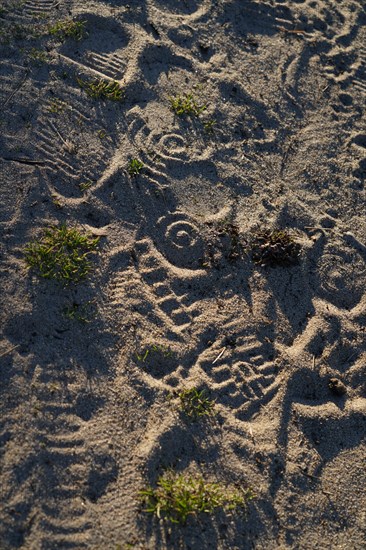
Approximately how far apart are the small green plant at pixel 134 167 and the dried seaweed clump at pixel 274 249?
994 mm

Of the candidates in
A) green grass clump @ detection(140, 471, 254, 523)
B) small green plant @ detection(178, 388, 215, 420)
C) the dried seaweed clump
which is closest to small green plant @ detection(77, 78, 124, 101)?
the dried seaweed clump

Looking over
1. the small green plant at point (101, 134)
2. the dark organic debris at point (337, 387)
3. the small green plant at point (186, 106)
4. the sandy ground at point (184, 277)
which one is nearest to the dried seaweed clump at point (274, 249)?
the sandy ground at point (184, 277)

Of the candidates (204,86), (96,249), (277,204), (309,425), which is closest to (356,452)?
(309,425)

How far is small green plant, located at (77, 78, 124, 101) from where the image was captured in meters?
3.90

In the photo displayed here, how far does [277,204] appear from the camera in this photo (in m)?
3.88

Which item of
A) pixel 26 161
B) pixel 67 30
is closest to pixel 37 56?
pixel 67 30

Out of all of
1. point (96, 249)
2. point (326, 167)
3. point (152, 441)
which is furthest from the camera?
point (326, 167)

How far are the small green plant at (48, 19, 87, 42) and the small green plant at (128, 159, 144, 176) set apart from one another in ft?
4.02

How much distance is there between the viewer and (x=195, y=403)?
3.14 meters

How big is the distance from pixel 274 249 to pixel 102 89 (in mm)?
1818

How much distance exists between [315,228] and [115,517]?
2.44 meters

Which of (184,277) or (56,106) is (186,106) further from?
(184,277)

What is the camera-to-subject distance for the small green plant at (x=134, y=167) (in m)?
3.70

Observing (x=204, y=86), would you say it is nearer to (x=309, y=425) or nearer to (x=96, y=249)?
(x=96, y=249)
